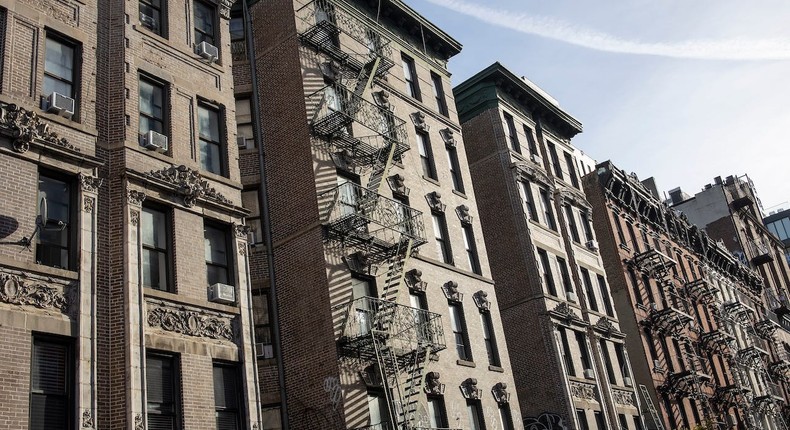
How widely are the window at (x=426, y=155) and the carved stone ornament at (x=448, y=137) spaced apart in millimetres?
1272

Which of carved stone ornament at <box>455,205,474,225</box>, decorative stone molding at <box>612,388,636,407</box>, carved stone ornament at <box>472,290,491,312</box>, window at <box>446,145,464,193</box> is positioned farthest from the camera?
decorative stone molding at <box>612,388,636,407</box>

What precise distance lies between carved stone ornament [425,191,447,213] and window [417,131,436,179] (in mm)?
1094

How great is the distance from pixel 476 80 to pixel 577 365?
15.0 metres

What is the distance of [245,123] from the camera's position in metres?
27.9

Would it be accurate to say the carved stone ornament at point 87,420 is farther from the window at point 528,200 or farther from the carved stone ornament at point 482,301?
the window at point 528,200

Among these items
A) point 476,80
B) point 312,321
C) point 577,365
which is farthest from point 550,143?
point 312,321

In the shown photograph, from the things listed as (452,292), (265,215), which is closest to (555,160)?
(452,292)

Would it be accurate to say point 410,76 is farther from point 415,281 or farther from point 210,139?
point 210,139

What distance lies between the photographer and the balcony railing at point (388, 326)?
2333 cm

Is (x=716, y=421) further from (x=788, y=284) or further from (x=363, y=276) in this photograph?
(x=788, y=284)

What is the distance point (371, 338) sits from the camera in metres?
23.0

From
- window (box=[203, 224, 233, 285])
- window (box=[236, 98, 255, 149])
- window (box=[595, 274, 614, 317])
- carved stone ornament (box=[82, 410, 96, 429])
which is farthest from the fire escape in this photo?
window (box=[595, 274, 614, 317])

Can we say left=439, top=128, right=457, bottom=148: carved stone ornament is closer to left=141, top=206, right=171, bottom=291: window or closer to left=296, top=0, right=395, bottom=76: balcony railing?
left=296, top=0, right=395, bottom=76: balcony railing

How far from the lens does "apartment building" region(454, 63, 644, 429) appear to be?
34719 millimetres
